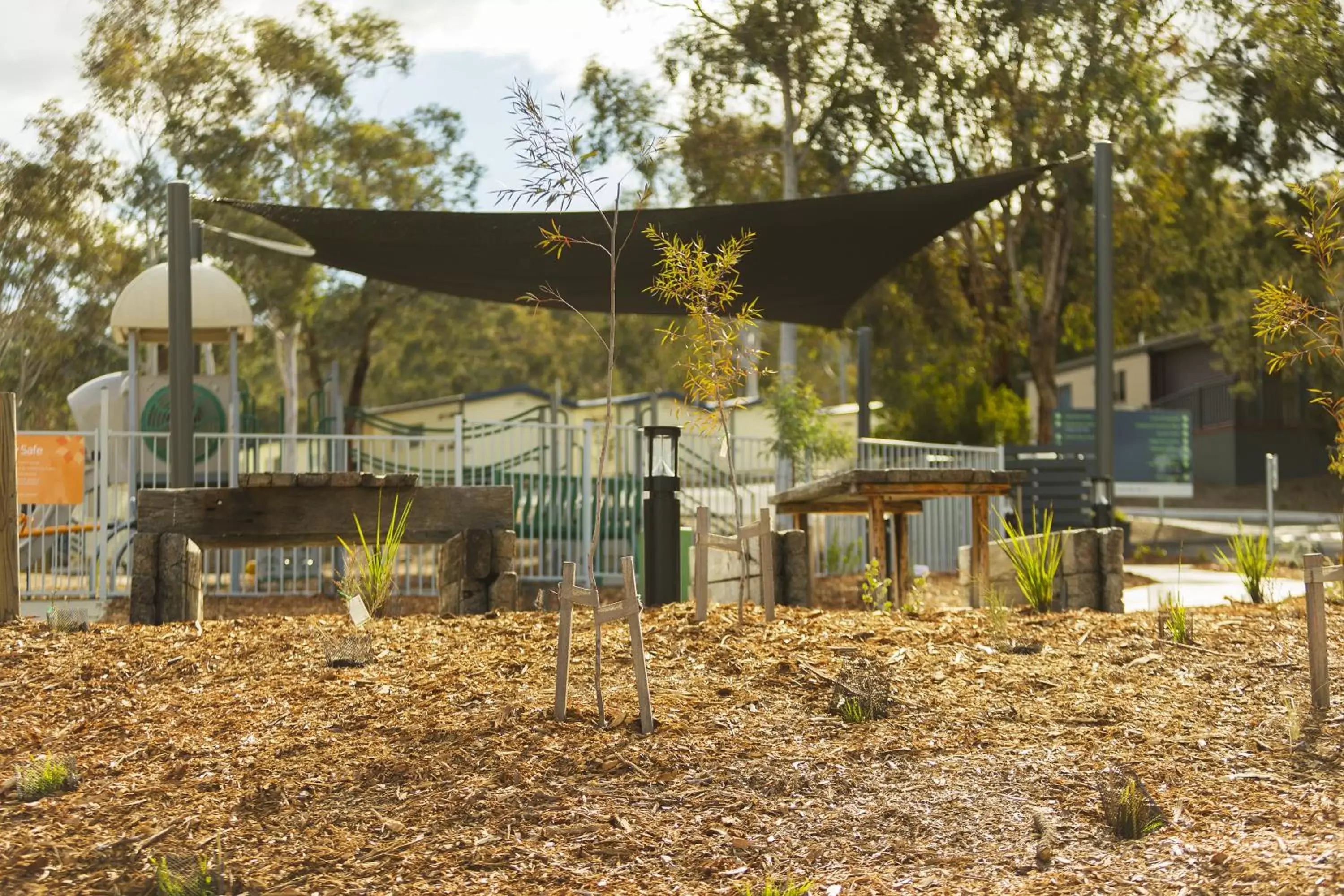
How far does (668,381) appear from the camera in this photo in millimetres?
42750

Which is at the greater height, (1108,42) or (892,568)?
(1108,42)

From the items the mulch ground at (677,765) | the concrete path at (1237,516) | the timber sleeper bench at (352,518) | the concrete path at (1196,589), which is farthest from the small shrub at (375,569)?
the concrete path at (1237,516)

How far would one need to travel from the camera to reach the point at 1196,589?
10070 mm

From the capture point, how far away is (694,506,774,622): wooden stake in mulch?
5.62 metres

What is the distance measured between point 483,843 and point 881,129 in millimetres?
17005

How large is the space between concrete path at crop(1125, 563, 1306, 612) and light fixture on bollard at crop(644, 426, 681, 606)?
236 cm

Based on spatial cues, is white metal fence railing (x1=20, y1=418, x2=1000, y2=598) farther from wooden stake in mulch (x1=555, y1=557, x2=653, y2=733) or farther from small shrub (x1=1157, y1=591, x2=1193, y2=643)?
wooden stake in mulch (x1=555, y1=557, x2=653, y2=733)

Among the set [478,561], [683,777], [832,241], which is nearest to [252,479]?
[478,561]

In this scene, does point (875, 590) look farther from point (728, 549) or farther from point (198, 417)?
point (198, 417)

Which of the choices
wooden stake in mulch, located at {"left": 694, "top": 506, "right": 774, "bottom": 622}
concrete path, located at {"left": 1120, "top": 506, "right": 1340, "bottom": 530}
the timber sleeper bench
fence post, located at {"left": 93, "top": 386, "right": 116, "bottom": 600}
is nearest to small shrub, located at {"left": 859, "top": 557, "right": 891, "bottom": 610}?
wooden stake in mulch, located at {"left": 694, "top": 506, "right": 774, "bottom": 622}

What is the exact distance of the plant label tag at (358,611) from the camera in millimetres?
5562

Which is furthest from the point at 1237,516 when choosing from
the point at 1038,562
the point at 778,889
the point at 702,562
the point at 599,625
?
the point at 778,889

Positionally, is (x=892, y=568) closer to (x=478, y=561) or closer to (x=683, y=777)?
(x=478, y=561)

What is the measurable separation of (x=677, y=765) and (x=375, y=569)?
100 inches
